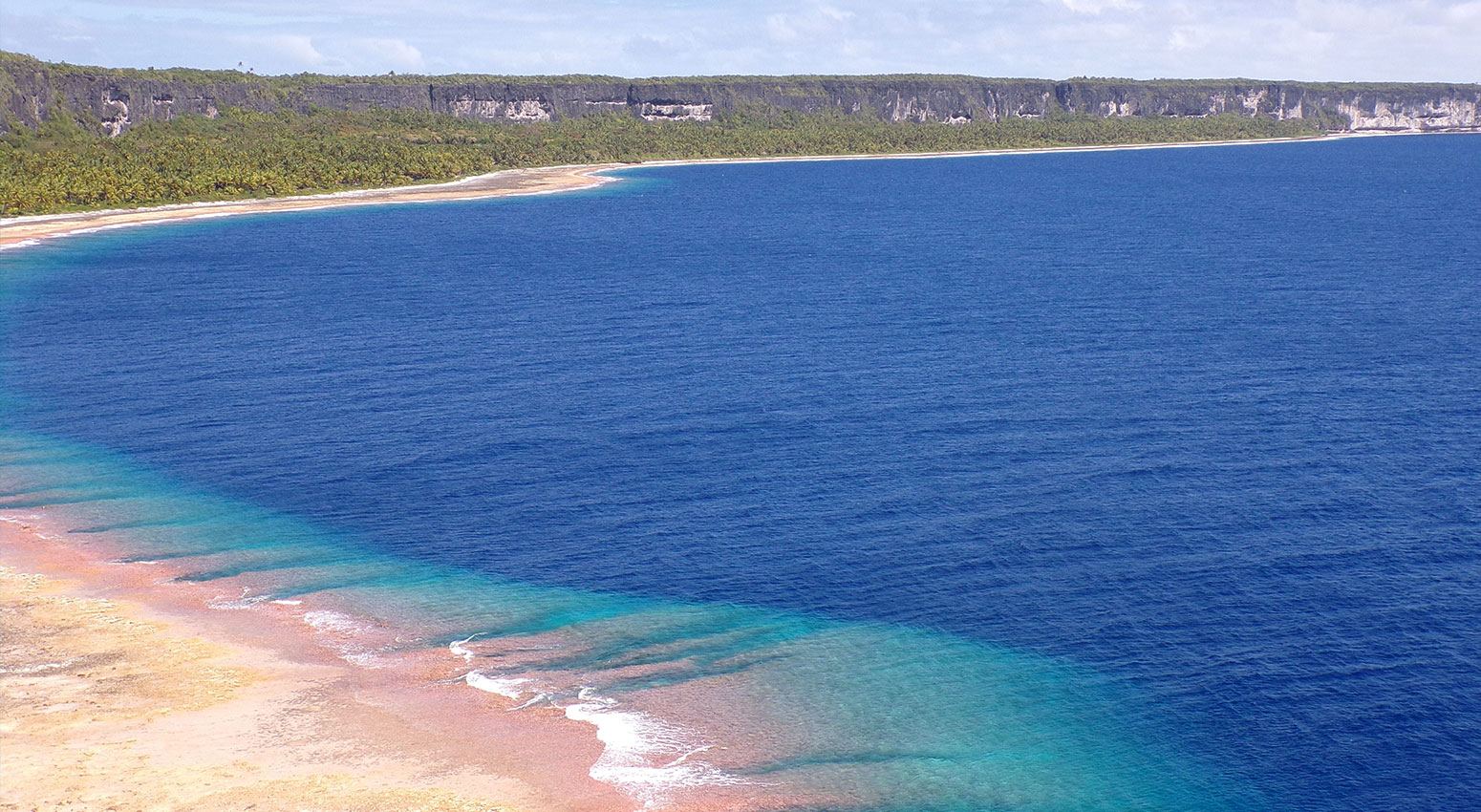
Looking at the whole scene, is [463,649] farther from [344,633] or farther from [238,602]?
[238,602]

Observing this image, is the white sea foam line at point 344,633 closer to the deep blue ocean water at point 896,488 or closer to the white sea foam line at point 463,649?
the deep blue ocean water at point 896,488

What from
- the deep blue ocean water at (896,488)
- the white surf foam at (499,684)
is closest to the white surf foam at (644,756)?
the deep blue ocean water at (896,488)

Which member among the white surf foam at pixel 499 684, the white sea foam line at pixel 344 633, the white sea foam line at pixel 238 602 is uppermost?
the white sea foam line at pixel 238 602

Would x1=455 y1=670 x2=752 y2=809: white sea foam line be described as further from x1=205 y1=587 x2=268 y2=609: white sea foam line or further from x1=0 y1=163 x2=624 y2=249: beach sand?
x1=0 y1=163 x2=624 y2=249: beach sand

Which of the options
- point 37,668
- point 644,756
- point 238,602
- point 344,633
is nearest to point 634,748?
point 644,756

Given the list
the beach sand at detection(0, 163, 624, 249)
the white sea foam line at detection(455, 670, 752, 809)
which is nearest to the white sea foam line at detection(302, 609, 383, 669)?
the white sea foam line at detection(455, 670, 752, 809)

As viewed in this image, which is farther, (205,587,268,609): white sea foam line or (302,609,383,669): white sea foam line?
(205,587,268,609): white sea foam line

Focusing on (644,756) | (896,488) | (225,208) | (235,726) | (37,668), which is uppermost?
(225,208)
